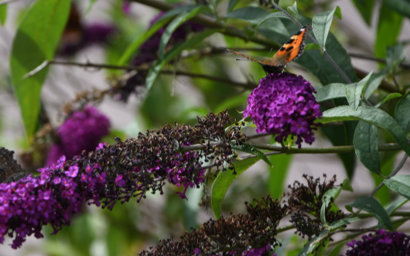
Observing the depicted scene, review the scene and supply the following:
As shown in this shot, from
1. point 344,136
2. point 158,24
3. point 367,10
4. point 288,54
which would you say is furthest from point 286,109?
point 367,10

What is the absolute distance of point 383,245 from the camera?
68 centimetres

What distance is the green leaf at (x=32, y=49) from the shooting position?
124cm

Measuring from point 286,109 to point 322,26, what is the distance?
0.57ft

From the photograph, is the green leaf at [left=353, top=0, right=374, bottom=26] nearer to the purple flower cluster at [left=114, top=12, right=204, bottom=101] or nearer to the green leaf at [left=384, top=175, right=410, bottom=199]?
the purple flower cluster at [left=114, top=12, right=204, bottom=101]

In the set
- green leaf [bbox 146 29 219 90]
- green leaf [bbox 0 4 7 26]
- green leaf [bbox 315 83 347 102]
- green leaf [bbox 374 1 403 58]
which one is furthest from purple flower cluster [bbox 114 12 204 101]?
green leaf [bbox 315 83 347 102]

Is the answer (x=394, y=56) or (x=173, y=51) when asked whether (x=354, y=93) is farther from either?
(x=173, y=51)

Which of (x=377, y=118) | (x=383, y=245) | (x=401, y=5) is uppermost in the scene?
(x=401, y=5)

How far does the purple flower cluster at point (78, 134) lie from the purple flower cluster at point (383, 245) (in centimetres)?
79

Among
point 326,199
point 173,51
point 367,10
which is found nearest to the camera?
point 326,199

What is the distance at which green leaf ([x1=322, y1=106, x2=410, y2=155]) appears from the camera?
0.68 meters

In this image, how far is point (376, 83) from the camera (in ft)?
2.71

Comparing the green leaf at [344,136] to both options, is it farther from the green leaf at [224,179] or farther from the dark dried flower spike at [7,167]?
the dark dried flower spike at [7,167]

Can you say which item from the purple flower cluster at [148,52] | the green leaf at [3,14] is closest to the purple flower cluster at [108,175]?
the purple flower cluster at [148,52]

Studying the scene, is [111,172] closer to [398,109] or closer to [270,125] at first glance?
[270,125]
